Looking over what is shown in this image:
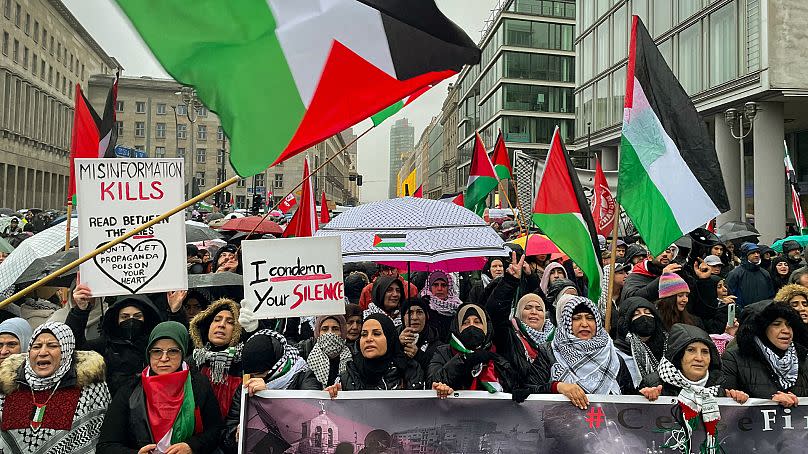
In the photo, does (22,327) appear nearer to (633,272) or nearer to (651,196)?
(651,196)

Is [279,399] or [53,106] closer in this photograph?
[279,399]

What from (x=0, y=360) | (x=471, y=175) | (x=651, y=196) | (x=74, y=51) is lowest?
(x=0, y=360)

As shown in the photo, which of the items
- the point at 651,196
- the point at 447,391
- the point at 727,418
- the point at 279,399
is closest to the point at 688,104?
the point at 651,196

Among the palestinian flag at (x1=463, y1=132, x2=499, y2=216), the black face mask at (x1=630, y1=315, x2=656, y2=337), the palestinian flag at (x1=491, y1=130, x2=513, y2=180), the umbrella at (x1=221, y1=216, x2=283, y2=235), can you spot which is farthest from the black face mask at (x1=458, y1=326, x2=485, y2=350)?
the palestinian flag at (x1=491, y1=130, x2=513, y2=180)

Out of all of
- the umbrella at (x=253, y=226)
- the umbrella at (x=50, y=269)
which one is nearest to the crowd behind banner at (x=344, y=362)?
the umbrella at (x=50, y=269)

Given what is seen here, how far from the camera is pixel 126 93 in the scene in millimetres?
74562

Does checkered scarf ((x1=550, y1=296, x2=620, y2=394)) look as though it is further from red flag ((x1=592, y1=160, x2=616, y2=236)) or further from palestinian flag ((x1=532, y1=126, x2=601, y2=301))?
red flag ((x1=592, y1=160, x2=616, y2=236))

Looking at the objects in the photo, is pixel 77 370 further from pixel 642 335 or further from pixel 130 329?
pixel 642 335

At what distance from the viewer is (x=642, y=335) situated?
4.56 meters

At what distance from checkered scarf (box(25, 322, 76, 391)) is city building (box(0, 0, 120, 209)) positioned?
190ft

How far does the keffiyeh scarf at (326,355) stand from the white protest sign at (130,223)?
100 centimetres

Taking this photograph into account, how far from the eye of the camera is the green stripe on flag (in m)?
5.01

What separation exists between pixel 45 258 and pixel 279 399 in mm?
3755

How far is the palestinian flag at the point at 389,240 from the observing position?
Answer: 4.98 m
